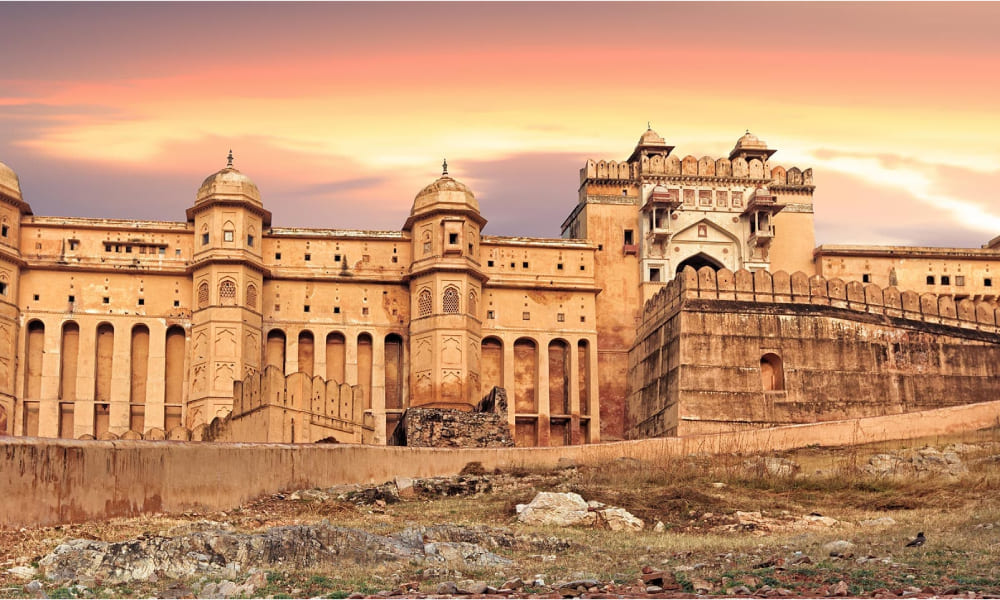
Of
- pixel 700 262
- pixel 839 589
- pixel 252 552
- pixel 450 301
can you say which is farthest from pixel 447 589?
pixel 700 262

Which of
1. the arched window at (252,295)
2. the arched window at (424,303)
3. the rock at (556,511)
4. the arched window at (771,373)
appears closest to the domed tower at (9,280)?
the arched window at (252,295)

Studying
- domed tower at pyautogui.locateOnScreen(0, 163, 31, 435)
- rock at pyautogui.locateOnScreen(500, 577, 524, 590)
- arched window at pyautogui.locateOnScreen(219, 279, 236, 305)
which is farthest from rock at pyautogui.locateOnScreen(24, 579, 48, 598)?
arched window at pyautogui.locateOnScreen(219, 279, 236, 305)

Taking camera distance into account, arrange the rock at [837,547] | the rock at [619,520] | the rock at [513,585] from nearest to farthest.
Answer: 1. the rock at [513,585]
2. the rock at [837,547]
3. the rock at [619,520]

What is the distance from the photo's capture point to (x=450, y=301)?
5394 cm

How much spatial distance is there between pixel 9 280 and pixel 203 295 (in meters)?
7.08

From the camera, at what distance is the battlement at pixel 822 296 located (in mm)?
48812

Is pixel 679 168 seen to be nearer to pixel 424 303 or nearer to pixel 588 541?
pixel 424 303

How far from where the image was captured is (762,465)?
1332 inches

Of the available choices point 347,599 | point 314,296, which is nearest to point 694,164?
point 314,296

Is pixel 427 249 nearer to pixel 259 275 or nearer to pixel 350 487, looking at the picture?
pixel 259 275

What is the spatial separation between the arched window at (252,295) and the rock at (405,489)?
77.2 ft

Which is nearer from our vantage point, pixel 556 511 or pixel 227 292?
pixel 556 511

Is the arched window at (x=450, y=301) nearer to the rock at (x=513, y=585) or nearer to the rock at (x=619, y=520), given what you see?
the rock at (x=619, y=520)

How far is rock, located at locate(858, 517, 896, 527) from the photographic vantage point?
24.7 meters
